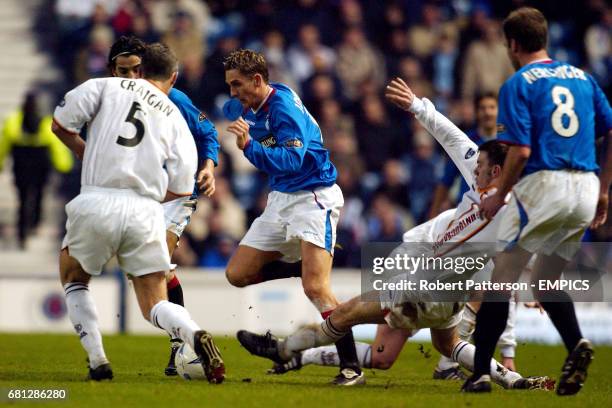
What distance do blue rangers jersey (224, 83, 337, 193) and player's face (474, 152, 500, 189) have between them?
4.17ft

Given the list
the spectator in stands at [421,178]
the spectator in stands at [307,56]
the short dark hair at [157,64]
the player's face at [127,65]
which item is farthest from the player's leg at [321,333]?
the spectator in stands at [307,56]

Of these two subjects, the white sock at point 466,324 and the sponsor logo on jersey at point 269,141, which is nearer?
the sponsor logo on jersey at point 269,141

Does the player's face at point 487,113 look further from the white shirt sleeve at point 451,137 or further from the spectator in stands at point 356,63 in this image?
the spectator in stands at point 356,63

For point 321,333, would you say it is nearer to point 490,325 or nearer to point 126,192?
point 490,325

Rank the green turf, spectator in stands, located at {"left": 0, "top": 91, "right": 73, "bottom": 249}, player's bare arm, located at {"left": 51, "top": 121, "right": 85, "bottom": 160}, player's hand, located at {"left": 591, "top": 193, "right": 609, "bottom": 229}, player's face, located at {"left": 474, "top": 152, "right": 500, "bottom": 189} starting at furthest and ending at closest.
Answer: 1. spectator in stands, located at {"left": 0, "top": 91, "right": 73, "bottom": 249}
2. player's face, located at {"left": 474, "top": 152, "right": 500, "bottom": 189}
3. player's hand, located at {"left": 591, "top": 193, "right": 609, "bottom": 229}
4. player's bare arm, located at {"left": 51, "top": 121, "right": 85, "bottom": 160}
5. the green turf

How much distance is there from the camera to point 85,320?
24.9ft

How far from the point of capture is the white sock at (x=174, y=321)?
7.32 meters

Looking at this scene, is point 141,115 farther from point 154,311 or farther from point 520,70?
point 520,70

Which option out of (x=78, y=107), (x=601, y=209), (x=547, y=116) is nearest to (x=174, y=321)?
(x=78, y=107)

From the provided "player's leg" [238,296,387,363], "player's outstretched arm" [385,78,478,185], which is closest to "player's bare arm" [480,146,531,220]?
"player's leg" [238,296,387,363]

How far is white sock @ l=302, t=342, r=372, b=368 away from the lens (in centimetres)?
875

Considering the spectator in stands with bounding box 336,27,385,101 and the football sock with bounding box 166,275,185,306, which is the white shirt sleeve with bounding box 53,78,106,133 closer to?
the football sock with bounding box 166,275,185,306

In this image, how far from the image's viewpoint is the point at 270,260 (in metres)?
9.08

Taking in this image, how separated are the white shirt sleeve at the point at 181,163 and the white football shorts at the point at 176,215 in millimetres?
1478
